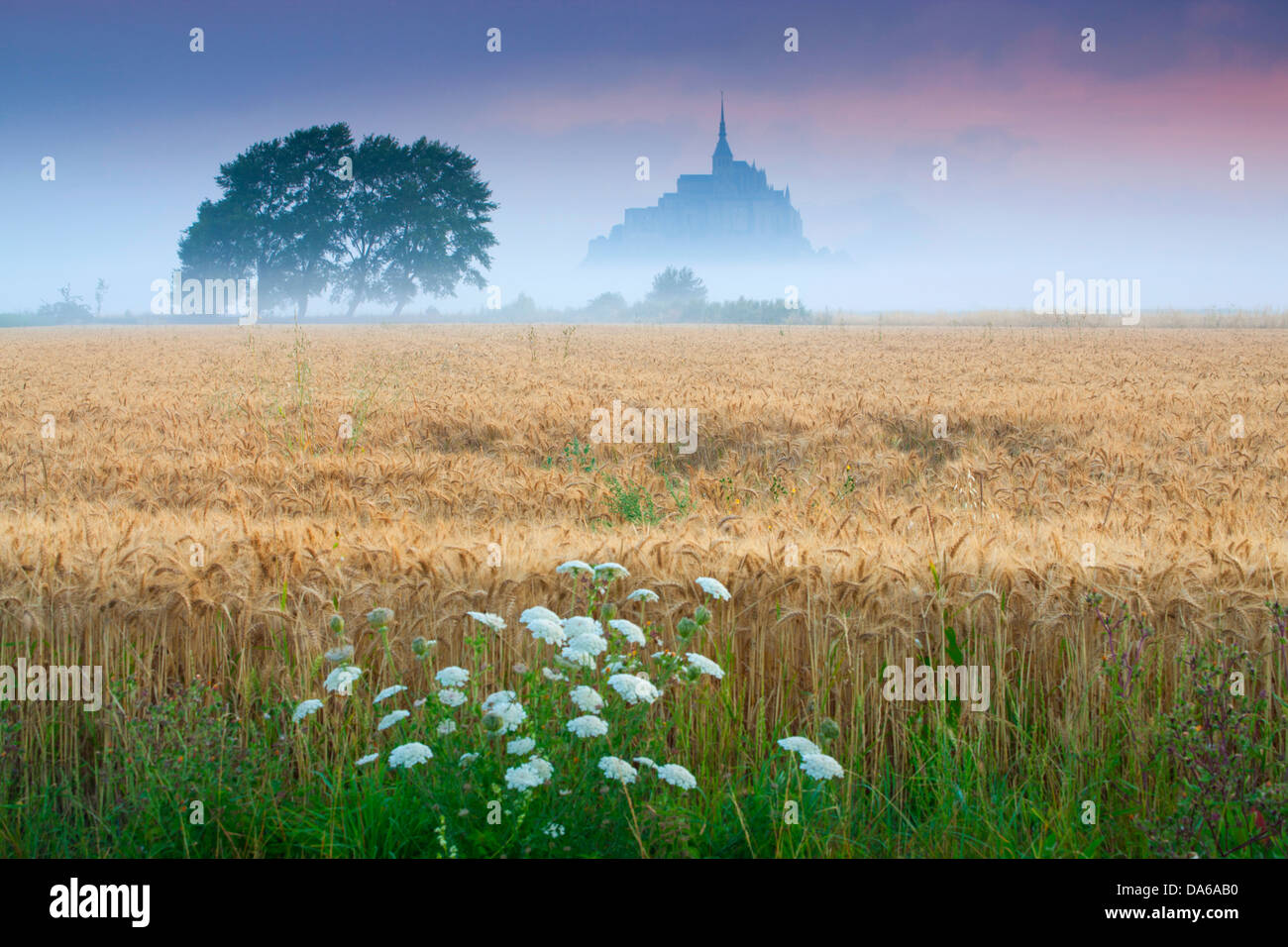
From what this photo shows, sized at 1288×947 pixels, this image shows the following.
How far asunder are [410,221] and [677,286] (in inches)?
1924

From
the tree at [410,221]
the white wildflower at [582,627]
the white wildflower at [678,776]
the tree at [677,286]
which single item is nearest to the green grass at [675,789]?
the white wildflower at [678,776]

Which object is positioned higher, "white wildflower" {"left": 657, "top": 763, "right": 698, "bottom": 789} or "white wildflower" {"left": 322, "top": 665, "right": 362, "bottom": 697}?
"white wildflower" {"left": 322, "top": 665, "right": 362, "bottom": 697}

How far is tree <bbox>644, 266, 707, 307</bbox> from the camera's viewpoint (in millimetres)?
120500

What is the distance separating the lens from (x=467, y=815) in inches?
108

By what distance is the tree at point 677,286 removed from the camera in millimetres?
120500

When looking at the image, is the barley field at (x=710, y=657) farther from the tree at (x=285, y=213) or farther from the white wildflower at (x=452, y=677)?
the tree at (x=285, y=213)

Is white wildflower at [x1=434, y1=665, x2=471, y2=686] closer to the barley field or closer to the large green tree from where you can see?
the barley field

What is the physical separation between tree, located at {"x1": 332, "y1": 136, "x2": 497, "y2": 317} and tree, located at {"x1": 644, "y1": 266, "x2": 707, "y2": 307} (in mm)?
41754

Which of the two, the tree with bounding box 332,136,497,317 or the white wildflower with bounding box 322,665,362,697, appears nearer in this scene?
the white wildflower with bounding box 322,665,362,697

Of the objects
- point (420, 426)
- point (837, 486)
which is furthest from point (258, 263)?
point (837, 486)

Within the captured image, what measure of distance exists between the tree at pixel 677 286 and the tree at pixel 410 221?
137ft

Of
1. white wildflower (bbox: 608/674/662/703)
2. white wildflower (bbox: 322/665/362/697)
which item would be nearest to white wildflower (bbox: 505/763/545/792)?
white wildflower (bbox: 608/674/662/703)
